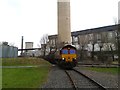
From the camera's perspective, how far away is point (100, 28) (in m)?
111

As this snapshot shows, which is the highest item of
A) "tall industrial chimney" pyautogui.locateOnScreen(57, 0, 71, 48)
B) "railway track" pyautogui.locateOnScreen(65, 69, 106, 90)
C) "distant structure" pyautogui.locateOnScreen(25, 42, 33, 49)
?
"tall industrial chimney" pyautogui.locateOnScreen(57, 0, 71, 48)

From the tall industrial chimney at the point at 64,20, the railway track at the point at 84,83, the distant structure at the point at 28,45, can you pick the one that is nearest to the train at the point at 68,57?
the railway track at the point at 84,83

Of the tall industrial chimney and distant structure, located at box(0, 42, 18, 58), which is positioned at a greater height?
the tall industrial chimney

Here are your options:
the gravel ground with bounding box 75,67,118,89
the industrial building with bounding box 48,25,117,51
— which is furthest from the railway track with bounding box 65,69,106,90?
the industrial building with bounding box 48,25,117,51

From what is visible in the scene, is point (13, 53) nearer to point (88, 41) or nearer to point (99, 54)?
point (99, 54)

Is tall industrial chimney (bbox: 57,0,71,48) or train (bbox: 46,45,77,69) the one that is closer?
train (bbox: 46,45,77,69)

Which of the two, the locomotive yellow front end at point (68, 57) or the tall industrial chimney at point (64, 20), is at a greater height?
the tall industrial chimney at point (64, 20)

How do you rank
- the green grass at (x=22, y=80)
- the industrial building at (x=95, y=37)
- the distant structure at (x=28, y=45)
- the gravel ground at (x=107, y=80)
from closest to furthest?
the green grass at (x=22, y=80), the gravel ground at (x=107, y=80), the industrial building at (x=95, y=37), the distant structure at (x=28, y=45)

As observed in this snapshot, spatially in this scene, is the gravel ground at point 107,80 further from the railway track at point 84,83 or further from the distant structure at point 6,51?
the distant structure at point 6,51

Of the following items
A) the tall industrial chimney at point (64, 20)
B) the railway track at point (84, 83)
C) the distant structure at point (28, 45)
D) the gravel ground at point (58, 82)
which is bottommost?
the gravel ground at point (58, 82)

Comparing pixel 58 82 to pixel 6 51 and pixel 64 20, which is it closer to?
pixel 6 51

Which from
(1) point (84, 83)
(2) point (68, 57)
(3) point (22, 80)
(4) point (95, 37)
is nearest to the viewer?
(1) point (84, 83)

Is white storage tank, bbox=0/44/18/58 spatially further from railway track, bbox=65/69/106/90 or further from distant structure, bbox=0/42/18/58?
railway track, bbox=65/69/106/90

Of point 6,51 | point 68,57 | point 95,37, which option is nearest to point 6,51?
point 6,51
